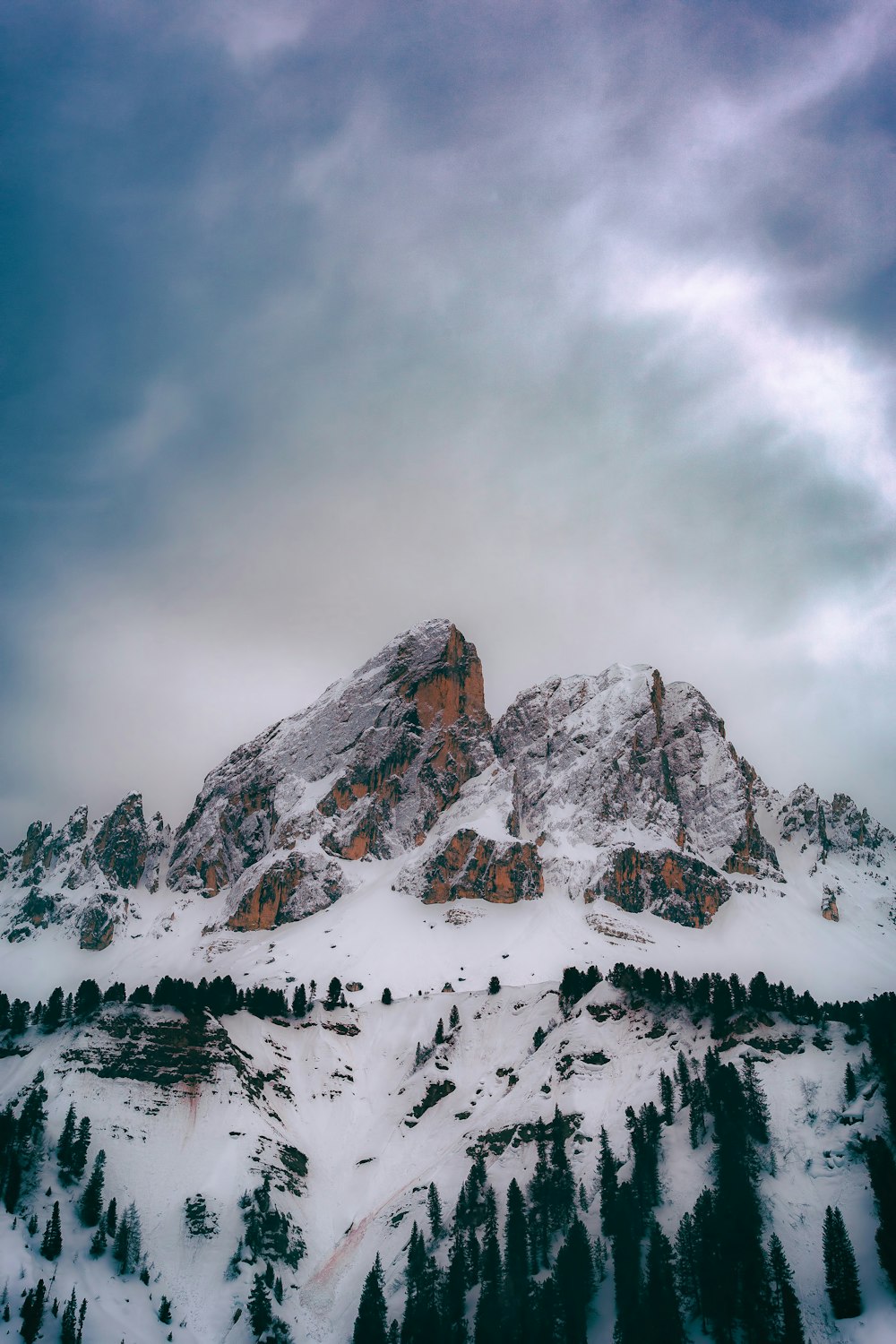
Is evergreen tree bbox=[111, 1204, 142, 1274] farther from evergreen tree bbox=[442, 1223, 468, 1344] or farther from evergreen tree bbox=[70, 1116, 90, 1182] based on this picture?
evergreen tree bbox=[442, 1223, 468, 1344]

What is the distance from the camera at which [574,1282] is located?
346 feet

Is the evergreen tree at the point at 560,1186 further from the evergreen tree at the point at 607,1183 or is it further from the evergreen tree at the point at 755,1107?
the evergreen tree at the point at 755,1107

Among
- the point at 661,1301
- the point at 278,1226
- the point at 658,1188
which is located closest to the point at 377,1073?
the point at 278,1226

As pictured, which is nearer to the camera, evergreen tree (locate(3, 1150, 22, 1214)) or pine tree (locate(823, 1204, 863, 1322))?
pine tree (locate(823, 1204, 863, 1322))

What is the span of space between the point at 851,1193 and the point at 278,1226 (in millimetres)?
75458

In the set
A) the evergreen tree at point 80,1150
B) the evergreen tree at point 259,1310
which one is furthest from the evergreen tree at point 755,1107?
the evergreen tree at point 80,1150

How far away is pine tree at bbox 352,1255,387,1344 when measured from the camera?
A: 107188 mm

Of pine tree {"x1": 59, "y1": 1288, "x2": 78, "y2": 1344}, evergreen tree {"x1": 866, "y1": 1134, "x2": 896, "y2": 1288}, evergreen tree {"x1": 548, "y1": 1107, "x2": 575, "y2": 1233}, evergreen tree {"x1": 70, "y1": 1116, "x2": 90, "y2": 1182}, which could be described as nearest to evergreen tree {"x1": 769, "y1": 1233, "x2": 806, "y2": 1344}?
evergreen tree {"x1": 866, "y1": 1134, "x2": 896, "y2": 1288}

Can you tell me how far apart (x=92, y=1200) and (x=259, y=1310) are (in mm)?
25914

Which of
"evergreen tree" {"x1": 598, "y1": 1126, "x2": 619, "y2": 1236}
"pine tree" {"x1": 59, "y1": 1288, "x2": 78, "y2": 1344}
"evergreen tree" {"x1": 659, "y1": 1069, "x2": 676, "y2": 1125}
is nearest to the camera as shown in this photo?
"pine tree" {"x1": 59, "y1": 1288, "x2": 78, "y2": 1344}

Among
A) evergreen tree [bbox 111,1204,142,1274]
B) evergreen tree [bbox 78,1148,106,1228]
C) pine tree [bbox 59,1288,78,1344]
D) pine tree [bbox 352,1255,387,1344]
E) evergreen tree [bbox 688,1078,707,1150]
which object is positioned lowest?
pine tree [bbox 352,1255,387,1344]

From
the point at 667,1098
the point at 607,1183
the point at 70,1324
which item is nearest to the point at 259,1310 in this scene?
the point at 70,1324

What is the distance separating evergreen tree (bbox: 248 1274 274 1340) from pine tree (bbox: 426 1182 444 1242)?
72.5ft

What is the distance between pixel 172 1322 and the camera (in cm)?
10981
